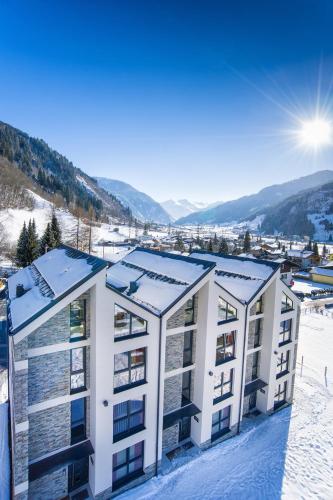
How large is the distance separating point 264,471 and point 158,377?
24.0 ft

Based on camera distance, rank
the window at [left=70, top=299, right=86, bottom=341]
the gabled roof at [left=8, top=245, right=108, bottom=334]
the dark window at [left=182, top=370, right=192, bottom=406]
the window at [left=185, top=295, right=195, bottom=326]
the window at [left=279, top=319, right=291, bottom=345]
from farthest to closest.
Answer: the window at [left=279, top=319, right=291, bottom=345]
the dark window at [left=182, top=370, right=192, bottom=406]
the window at [left=185, top=295, right=195, bottom=326]
the window at [left=70, top=299, right=86, bottom=341]
the gabled roof at [left=8, top=245, right=108, bottom=334]

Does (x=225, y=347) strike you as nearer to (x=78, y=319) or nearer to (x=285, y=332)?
(x=285, y=332)

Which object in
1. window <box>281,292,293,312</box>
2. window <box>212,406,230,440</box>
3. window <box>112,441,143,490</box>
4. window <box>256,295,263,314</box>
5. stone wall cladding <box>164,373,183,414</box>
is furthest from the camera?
window <box>281,292,293,312</box>

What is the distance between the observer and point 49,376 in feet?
30.9

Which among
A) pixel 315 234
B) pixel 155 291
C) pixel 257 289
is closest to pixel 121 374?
pixel 155 291

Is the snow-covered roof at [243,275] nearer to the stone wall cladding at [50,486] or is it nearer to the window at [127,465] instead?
the window at [127,465]

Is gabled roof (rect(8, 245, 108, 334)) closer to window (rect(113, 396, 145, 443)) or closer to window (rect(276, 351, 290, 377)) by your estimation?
window (rect(113, 396, 145, 443))

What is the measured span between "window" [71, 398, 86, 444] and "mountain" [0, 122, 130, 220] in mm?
80840

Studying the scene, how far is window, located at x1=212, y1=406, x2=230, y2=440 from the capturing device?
46.9 feet

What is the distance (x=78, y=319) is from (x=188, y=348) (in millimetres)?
6099

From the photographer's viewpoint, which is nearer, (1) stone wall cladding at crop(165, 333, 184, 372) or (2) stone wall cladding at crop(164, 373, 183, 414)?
(1) stone wall cladding at crop(165, 333, 184, 372)

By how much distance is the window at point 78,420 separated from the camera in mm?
10297

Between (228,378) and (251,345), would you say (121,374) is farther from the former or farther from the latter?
(251,345)

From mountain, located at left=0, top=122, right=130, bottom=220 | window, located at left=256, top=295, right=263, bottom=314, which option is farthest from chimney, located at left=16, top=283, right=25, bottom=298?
mountain, located at left=0, top=122, right=130, bottom=220
